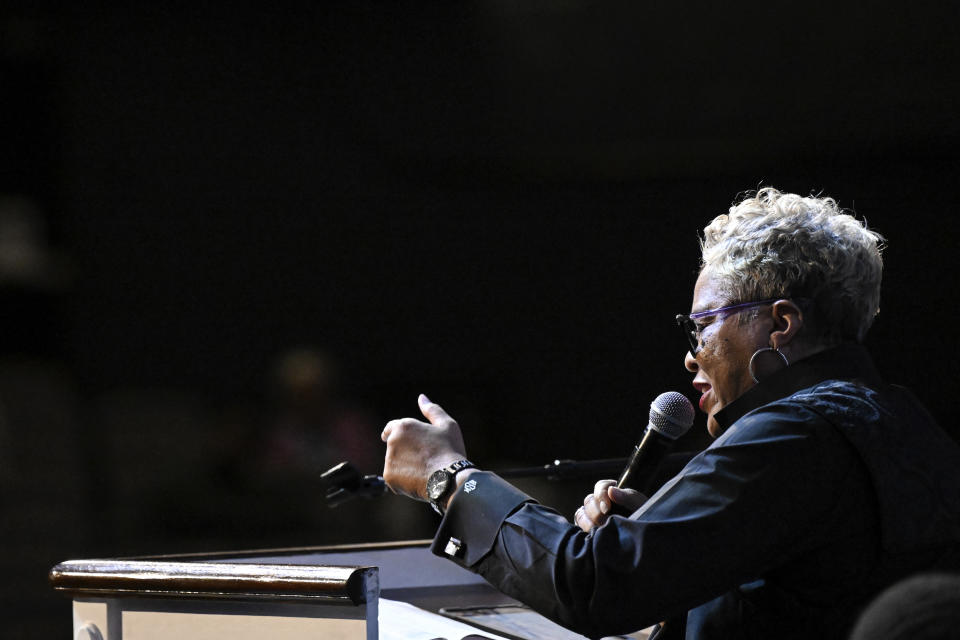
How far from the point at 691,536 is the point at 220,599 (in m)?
0.55

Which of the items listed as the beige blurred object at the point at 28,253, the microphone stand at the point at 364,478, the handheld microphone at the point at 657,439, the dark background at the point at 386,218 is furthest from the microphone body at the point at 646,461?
the beige blurred object at the point at 28,253

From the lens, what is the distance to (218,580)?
1.19m

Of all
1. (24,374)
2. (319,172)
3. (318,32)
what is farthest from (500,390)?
(24,374)

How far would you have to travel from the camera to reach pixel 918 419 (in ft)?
3.97

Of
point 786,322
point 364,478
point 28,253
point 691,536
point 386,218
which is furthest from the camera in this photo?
point 386,218

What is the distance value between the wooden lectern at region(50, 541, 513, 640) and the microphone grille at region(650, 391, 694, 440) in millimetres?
453

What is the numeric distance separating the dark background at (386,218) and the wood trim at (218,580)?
8.81ft

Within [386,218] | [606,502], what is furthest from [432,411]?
[386,218]

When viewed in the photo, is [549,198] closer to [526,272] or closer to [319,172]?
[526,272]

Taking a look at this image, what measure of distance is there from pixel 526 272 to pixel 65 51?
1.94m

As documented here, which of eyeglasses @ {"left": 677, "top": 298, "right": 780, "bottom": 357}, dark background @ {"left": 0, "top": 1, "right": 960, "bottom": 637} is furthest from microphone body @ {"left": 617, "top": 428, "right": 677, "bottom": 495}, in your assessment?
dark background @ {"left": 0, "top": 1, "right": 960, "bottom": 637}

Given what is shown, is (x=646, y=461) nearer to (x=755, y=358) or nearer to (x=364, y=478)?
(x=755, y=358)

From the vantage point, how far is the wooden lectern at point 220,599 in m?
1.10

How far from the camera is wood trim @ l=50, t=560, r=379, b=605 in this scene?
109 cm
